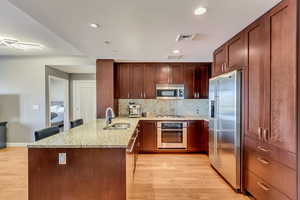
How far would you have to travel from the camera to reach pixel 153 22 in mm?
2553

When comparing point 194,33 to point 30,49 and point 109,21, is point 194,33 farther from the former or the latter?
point 30,49

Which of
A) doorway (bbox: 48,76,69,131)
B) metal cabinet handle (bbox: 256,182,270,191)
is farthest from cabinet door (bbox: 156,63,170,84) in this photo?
doorway (bbox: 48,76,69,131)

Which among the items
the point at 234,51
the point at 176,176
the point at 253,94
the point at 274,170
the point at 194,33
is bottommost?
the point at 176,176

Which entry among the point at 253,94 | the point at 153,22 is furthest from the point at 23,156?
the point at 253,94

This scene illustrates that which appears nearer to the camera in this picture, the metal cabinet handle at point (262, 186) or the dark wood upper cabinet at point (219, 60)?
the metal cabinet handle at point (262, 186)

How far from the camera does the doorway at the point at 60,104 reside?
288 inches

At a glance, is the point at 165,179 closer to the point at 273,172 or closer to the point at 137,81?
the point at 273,172

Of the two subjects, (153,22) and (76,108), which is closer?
(153,22)

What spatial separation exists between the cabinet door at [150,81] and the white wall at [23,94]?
2.07 meters

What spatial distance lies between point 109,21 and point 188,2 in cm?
103

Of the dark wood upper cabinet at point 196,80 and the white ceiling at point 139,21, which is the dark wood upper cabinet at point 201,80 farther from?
the white ceiling at point 139,21

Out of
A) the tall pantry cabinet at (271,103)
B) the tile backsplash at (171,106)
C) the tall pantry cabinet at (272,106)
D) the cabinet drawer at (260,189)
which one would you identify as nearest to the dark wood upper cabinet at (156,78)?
the tile backsplash at (171,106)

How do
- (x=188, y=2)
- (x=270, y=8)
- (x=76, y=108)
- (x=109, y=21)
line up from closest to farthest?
1. (x=188, y=2)
2. (x=270, y=8)
3. (x=109, y=21)
4. (x=76, y=108)

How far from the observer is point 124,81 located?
5.27 m
